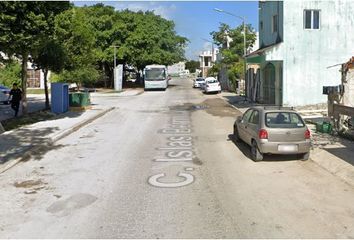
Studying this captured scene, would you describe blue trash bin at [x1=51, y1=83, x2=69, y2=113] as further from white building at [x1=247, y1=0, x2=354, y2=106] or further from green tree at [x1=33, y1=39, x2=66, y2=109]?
white building at [x1=247, y1=0, x2=354, y2=106]

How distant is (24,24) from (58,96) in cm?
932

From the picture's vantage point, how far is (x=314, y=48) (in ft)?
83.8

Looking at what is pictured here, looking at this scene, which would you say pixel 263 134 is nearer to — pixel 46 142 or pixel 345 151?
pixel 345 151

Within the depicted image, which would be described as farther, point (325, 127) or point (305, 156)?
point (325, 127)

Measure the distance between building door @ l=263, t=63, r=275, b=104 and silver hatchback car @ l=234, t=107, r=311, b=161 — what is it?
55.9 feet

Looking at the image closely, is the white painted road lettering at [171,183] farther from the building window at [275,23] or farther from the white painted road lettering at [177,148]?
the building window at [275,23]

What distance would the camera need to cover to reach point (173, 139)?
15656 millimetres

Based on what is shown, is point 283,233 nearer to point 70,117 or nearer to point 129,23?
point 70,117

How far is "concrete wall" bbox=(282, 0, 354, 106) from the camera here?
83.0 ft

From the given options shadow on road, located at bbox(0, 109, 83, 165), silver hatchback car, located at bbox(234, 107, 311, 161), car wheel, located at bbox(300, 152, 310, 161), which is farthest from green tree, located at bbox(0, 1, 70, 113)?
car wheel, located at bbox(300, 152, 310, 161)

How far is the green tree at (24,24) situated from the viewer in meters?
14.7

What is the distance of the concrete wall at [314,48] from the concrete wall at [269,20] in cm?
74

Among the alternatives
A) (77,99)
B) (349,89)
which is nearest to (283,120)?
(349,89)

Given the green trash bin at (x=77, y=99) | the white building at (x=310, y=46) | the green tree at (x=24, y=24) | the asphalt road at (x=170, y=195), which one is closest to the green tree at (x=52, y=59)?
the green trash bin at (x=77, y=99)
